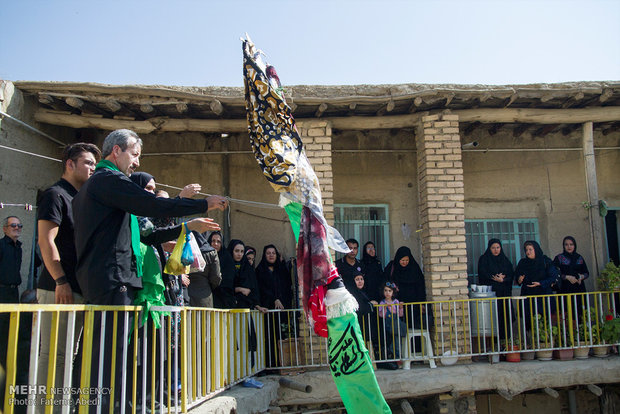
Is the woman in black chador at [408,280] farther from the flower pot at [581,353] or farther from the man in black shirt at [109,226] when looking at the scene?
the man in black shirt at [109,226]

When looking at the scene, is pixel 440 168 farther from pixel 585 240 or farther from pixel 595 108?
pixel 585 240

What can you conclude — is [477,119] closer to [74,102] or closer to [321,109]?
[321,109]

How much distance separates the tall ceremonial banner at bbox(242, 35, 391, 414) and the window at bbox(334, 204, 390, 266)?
15.9 ft

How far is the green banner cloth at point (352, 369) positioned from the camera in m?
3.39

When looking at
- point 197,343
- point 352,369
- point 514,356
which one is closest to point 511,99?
point 514,356

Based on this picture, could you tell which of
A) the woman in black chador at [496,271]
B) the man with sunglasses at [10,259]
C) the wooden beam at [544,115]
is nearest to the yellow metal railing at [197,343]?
the woman in black chador at [496,271]

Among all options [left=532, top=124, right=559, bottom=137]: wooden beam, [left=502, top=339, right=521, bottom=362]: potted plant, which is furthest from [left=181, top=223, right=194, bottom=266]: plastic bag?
[left=532, top=124, right=559, bottom=137]: wooden beam

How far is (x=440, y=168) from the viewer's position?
286 inches

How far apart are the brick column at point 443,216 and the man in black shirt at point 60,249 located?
4.87 meters

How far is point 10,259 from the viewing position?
19.8 ft

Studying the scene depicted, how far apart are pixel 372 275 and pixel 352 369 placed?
4298 mm

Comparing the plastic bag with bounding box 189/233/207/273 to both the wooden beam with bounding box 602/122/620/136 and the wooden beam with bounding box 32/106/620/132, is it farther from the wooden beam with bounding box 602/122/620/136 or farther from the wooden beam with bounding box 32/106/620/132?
the wooden beam with bounding box 602/122/620/136

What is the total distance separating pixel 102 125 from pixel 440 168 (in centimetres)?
469

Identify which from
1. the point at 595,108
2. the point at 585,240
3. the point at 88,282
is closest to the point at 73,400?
the point at 88,282
